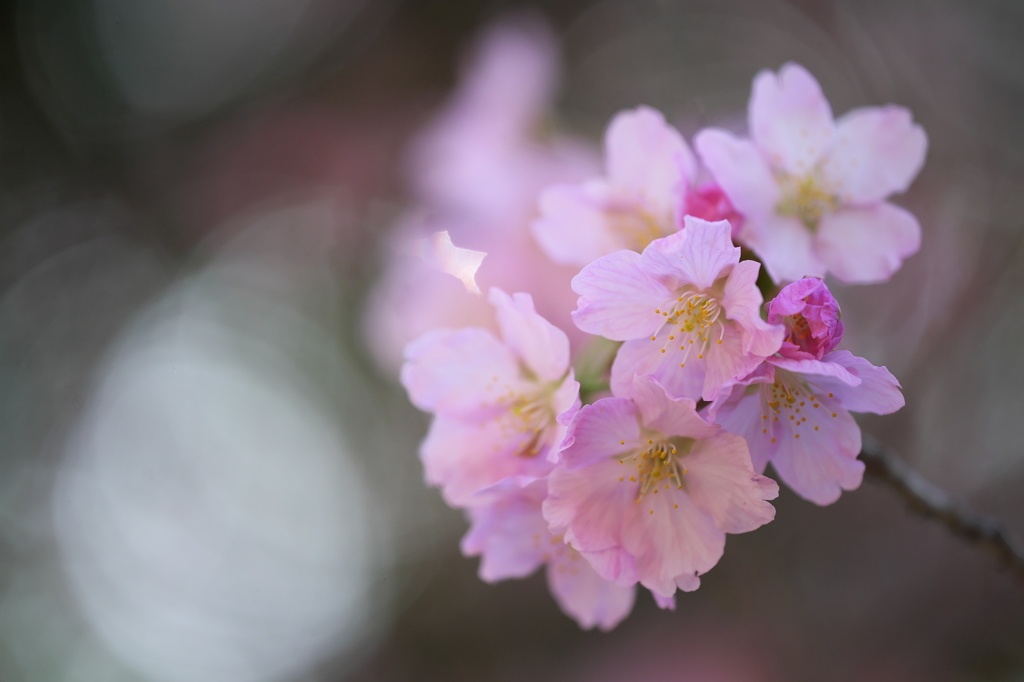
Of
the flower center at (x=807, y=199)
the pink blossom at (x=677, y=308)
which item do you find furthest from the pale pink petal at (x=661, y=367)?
the flower center at (x=807, y=199)

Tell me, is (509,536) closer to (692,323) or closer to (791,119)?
(692,323)

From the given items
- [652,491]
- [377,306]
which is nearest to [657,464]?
[652,491]

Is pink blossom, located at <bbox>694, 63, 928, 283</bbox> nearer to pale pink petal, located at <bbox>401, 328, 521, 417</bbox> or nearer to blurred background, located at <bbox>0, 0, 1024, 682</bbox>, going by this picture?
pale pink petal, located at <bbox>401, 328, 521, 417</bbox>

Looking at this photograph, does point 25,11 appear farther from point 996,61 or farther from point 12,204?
point 996,61

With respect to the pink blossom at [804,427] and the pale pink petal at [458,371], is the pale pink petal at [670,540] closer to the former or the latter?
the pink blossom at [804,427]

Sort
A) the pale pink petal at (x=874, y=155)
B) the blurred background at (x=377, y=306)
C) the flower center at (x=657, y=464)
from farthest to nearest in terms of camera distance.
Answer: the blurred background at (x=377, y=306) < the pale pink petal at (x=874, y=155) < the flower center at (x=657, y=464)
